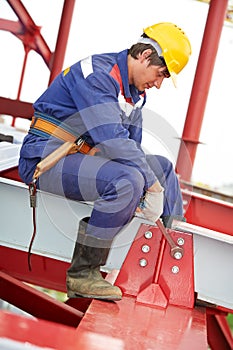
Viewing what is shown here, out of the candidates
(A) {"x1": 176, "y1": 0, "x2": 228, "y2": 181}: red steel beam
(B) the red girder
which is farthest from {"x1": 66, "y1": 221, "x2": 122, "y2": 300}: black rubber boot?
(B) the red girder

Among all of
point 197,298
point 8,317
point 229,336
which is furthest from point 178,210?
point 8,317

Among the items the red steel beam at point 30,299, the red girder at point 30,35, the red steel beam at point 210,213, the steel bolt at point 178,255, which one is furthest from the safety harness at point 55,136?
the red girder at point 30,35

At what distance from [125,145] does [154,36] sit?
51 centimetres

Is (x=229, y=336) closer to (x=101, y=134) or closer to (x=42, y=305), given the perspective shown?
(x=42, y=305)

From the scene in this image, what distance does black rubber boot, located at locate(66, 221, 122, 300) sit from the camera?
8.64ft

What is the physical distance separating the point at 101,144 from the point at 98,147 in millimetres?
82

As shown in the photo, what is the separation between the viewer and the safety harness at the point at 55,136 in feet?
9.00

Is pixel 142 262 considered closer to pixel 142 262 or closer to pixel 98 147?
pixel 142 262

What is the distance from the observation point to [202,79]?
7.45 meters

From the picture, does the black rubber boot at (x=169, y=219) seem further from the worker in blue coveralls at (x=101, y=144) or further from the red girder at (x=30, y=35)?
the red girder at (x=30, y=35)

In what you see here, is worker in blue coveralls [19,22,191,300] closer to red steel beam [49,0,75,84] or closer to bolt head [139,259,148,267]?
bolt head [139,259,148,267]

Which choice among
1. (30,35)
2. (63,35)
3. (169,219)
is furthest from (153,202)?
(30,35)

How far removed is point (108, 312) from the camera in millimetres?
2303

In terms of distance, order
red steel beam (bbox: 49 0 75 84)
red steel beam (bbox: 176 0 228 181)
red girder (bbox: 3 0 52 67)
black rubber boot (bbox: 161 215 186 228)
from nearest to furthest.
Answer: black rubber boot (bbox: 161 215 186 228), red steel beam (bbox: 176 0 228 181), red steel beam (bbox: 49 0 75 84), red girder (bbox: 3 0 52 67)
